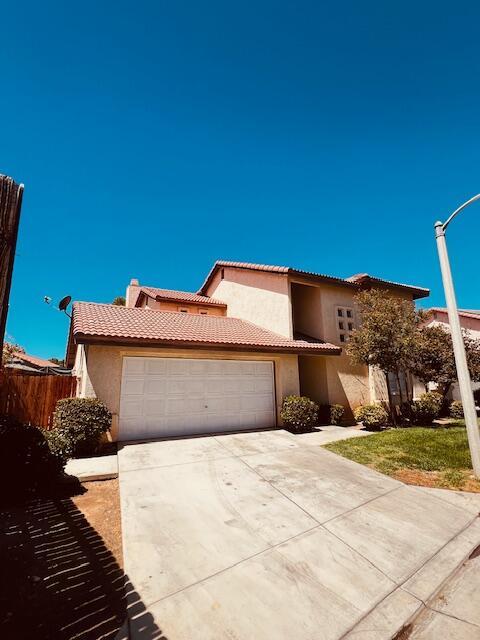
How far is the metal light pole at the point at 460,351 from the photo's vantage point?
6.75 metres

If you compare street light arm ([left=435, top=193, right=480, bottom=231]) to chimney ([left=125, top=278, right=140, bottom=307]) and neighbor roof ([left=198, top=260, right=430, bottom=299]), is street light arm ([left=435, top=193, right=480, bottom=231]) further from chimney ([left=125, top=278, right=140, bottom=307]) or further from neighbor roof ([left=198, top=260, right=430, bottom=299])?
chimney ([left=125, top=278, right=140, bottom=307])

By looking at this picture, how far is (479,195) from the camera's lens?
693 centimetres

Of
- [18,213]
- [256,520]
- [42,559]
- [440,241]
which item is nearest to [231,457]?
[256,520]

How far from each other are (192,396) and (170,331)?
8.14 feet

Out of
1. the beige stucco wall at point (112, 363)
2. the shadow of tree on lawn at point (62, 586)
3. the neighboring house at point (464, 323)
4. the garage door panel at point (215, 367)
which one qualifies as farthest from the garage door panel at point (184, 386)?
the neighboring house at point (464, 323)

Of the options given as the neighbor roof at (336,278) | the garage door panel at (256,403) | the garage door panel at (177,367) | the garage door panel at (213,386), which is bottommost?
the garage door panel at (256,403)

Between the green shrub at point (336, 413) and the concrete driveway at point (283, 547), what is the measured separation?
583cm

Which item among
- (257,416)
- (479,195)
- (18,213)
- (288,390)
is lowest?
(257,416)

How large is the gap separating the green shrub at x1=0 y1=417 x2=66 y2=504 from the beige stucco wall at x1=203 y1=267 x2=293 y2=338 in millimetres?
10086

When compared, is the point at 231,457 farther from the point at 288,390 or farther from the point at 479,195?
the point at 479,195

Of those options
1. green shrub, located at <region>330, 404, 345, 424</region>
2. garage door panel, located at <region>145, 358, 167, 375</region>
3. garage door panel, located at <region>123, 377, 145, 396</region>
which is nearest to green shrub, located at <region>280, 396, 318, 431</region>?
green shrub, located at <region>330, 404, 345, 424</region>

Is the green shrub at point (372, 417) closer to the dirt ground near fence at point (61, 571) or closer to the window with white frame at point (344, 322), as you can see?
the window with white frame at point (344, 322)

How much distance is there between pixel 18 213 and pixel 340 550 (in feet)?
18.4

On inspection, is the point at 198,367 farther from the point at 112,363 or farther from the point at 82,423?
the point at 82,423
